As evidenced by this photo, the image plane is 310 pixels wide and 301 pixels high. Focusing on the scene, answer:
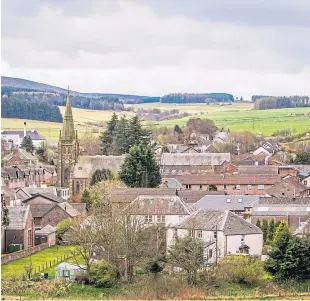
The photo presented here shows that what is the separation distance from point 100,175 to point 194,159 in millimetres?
15511

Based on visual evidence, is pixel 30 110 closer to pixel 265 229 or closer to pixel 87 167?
pixel 87 167

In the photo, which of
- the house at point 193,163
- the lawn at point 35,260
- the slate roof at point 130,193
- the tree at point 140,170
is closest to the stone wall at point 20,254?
the lawn at point 35,260

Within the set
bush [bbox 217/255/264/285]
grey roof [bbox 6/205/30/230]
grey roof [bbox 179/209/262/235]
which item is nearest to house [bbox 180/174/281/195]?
grey roof [bbox 6/205/30/230]

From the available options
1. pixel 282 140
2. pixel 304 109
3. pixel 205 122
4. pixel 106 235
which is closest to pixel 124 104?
pixel 304 109

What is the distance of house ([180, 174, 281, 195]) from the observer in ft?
200

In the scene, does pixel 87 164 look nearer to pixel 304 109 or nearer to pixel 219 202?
pixel 219 202

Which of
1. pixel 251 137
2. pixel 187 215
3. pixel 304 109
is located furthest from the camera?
pixel 304 109

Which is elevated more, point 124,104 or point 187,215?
point 124,104

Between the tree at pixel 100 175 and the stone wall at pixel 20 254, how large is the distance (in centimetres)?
1766

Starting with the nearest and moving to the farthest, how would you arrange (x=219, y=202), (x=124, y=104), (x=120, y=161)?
(x=219, y=202), (x=120, y=161), (x=124, y=104)

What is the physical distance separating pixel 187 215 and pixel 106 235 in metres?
6.43

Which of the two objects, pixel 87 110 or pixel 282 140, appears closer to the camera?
pixel 282 140

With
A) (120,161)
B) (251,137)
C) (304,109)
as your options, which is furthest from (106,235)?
(304,109)

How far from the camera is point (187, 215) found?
40.9 metres
